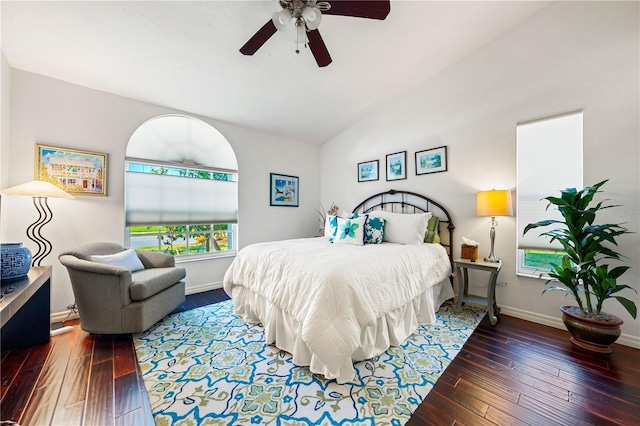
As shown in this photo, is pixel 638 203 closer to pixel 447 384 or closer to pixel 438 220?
pixel 438 220

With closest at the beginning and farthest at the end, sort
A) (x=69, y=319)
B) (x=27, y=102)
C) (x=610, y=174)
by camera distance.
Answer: (x=610, y=174) < (x=27, y=102) < (x=69, y=319)

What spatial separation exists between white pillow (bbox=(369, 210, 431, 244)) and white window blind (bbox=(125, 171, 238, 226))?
2407 millimetres

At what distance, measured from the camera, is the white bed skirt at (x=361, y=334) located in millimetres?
1600

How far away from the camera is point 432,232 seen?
3.04 metres

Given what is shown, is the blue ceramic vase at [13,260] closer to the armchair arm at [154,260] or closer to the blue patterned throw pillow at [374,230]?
the armchair arm at [154,260]

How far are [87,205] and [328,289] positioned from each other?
2948 mm

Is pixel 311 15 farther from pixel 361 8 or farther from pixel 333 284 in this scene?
pixel 333 284

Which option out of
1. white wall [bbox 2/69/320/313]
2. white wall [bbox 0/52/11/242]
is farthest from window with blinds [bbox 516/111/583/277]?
white wall [bbox 0/52/11/242]

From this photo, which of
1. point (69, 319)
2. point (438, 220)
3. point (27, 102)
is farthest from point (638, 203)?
point (27, 102)

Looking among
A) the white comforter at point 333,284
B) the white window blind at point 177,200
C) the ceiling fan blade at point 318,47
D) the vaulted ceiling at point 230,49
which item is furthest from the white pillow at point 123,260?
the ceiling fan blade at point 318,47

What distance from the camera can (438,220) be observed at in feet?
10.2

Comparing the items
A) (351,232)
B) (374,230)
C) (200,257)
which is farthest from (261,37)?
(200,257)

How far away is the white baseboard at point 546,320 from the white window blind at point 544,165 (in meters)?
0.72

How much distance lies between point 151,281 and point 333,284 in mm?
1798
